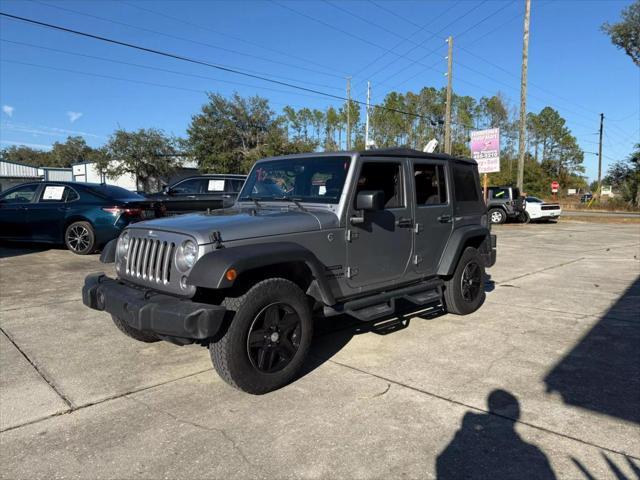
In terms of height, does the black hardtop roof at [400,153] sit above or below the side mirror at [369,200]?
above

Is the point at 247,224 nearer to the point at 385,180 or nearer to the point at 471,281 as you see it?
the point at 385,180

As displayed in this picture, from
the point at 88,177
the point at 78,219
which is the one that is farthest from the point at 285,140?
the point at 78,219

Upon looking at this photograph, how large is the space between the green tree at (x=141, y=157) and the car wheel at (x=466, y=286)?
149ft

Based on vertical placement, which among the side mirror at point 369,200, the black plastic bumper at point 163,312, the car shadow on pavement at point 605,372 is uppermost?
the side mirror at point 369,200

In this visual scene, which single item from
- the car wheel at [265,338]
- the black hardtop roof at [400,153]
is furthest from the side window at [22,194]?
the car wheel at [265,338]

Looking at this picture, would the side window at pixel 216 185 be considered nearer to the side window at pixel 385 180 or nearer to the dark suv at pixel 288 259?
the dark suv at pixel 288 259

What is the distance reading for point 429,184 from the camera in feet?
17.3

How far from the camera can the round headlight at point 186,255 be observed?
3422 millimetres

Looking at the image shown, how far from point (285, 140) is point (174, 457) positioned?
142 feet

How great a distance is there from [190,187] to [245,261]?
32.0 feet

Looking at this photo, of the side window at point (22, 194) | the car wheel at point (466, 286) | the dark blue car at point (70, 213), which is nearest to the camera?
the car wheel at point (466, 286)

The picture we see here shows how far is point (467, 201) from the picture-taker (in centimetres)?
591

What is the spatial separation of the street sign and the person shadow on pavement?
1964cm

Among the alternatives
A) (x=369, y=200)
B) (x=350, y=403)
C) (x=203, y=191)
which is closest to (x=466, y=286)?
(x=369, y=200)
